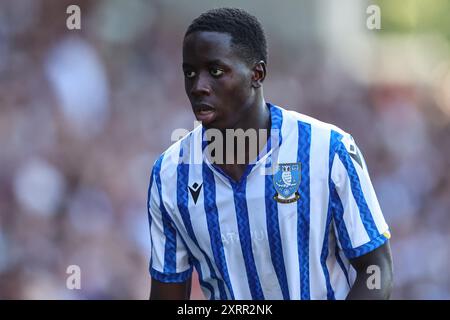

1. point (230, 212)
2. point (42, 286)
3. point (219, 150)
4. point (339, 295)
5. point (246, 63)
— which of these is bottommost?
point (42, 286)

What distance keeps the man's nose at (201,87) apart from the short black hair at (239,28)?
0.19m

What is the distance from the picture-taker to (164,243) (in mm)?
3299

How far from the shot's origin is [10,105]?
635 centimetres

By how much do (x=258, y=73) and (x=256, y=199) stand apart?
0.49 m

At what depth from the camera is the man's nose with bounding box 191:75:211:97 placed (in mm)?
2982

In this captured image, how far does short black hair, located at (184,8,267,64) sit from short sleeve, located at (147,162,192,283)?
57 centimetres

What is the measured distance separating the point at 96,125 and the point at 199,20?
11.5 ft

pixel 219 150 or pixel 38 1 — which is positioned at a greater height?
pixel 38 1

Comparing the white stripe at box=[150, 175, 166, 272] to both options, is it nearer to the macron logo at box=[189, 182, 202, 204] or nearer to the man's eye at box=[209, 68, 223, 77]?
the macron logo at box=[189, 182, 202, 204]
